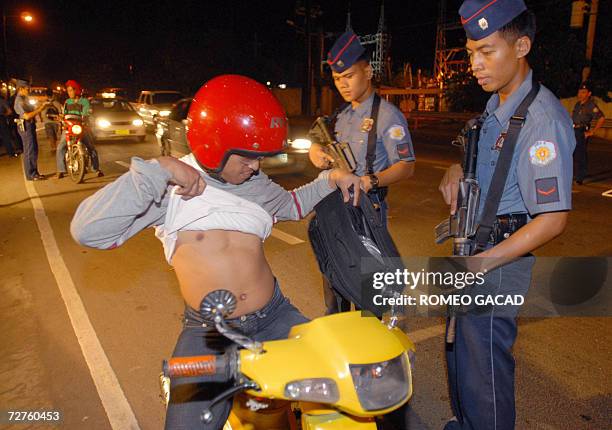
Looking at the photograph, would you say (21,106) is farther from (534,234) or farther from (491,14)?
(534,234)

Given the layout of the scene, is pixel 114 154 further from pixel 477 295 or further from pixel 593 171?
pixel 477 295

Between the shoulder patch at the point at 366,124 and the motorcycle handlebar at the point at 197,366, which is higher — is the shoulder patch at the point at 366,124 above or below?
above

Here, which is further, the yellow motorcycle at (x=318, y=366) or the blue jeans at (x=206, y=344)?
the blue jeans at (x=206, y=344)

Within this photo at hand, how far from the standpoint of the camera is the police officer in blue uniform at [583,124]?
10703mm

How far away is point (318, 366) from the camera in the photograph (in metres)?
1.47

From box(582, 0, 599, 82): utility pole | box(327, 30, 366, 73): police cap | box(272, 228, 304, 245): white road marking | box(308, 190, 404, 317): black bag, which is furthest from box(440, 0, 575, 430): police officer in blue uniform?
box(582, 0, 599, 82): utility pole

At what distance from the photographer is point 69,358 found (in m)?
3.92

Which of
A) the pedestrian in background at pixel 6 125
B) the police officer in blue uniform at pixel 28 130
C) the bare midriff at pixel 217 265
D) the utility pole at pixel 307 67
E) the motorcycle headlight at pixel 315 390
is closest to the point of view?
the motorcycle headlight at pixel 315 390

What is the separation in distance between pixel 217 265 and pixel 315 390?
76 centimetres

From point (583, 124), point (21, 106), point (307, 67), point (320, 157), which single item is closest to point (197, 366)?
point (320, 157)

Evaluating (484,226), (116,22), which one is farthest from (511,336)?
(116,22)

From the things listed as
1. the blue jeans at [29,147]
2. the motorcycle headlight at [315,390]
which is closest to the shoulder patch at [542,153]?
the motorcycle headlight at [315,390]

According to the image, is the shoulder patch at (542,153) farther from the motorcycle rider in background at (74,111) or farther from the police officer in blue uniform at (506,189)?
the motorcycle rider in background at (74,111)

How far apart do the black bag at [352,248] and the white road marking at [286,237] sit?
4338mm
